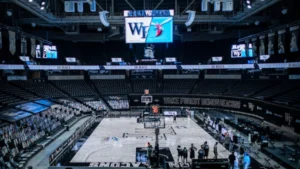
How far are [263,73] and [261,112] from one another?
13.1 m

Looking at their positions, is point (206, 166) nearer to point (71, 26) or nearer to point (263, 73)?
point (71, 26)

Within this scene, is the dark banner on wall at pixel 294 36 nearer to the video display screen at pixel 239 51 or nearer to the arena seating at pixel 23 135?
the video display screen at pixel 239 51

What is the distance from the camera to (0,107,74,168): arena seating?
1631cm

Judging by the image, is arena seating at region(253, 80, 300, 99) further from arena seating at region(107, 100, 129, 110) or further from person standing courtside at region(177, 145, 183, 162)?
arena seating at region(107, 100, 129, 110)

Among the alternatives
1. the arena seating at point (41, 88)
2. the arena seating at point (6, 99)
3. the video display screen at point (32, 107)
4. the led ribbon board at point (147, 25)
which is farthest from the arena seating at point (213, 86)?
the arena seating at point (6, 99)

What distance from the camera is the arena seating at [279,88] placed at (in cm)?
3119

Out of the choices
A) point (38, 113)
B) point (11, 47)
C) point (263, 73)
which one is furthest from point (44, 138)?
point (263, 73)

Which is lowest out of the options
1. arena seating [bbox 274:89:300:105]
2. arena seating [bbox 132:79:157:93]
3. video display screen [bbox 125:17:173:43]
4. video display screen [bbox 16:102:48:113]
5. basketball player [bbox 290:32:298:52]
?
video display screen [bbox 16:102:48:113]

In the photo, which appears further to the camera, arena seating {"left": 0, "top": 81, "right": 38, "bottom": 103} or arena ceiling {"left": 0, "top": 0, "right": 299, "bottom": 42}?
arena seating {"left": 0, "top": 81, "right": 38, "bottom": 103}

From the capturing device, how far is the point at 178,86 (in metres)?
46.3

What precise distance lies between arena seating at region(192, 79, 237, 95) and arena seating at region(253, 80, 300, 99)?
816 centimetres

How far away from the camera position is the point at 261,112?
99.4 feet

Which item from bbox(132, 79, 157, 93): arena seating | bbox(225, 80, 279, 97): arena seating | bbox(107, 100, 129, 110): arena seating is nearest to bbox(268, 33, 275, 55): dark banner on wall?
bbox(225, 80, 279, 97): arena seating

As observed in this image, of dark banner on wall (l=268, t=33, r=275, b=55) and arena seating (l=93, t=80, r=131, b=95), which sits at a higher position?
dark banner on wall (l=268, t=33, r=275, b=55)
